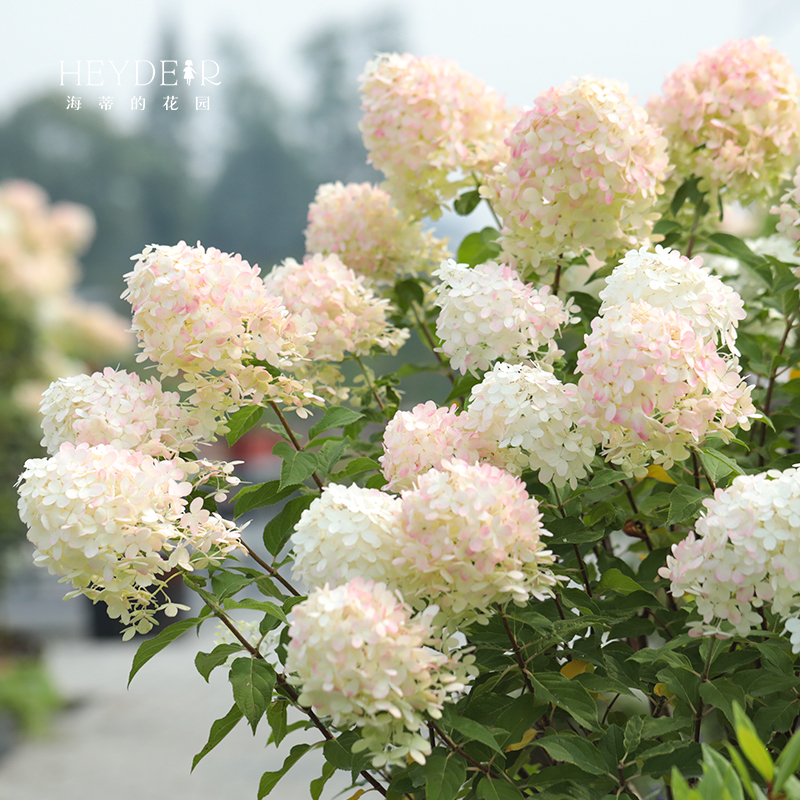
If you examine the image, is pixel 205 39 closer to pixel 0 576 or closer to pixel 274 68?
pixel 274 68

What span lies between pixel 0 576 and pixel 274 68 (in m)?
5.88

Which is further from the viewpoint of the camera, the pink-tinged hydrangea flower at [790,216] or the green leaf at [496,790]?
the pink-tinged hydrangea flower at [790,216]

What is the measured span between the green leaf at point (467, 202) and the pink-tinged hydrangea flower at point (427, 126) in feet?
0.04

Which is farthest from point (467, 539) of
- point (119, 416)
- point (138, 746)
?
point (138, 746)

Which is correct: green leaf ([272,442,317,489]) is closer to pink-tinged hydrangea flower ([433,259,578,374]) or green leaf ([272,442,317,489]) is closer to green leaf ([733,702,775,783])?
pink-tinged hydrangea flower ([433,259,578,374])

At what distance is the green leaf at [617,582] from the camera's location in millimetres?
623

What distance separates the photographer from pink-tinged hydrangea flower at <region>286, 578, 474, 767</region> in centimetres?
44

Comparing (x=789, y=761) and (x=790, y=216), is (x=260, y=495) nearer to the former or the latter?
(x=789, y=761)

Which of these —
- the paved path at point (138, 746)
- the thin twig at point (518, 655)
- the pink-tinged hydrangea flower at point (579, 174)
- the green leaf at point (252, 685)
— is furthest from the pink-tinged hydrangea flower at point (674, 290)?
the paved path at point (138, 746)

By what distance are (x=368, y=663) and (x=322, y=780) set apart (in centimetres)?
24

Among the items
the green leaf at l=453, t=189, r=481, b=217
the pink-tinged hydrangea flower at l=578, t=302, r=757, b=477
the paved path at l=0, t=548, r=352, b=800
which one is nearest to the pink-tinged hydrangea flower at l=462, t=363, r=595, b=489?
the pink-tinged hydrangea flower at l=578, t=302, r=757, b=477

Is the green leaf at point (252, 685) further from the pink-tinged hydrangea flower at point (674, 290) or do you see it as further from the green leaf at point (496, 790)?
the pink-tinged hydrangea flower at point (674, 290)

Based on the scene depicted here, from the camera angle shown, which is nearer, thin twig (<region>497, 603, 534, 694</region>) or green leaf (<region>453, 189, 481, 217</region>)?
thin twig (<region>497, 603, 534, 694</region>)

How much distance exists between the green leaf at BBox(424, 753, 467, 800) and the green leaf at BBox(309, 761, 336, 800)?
11cm
